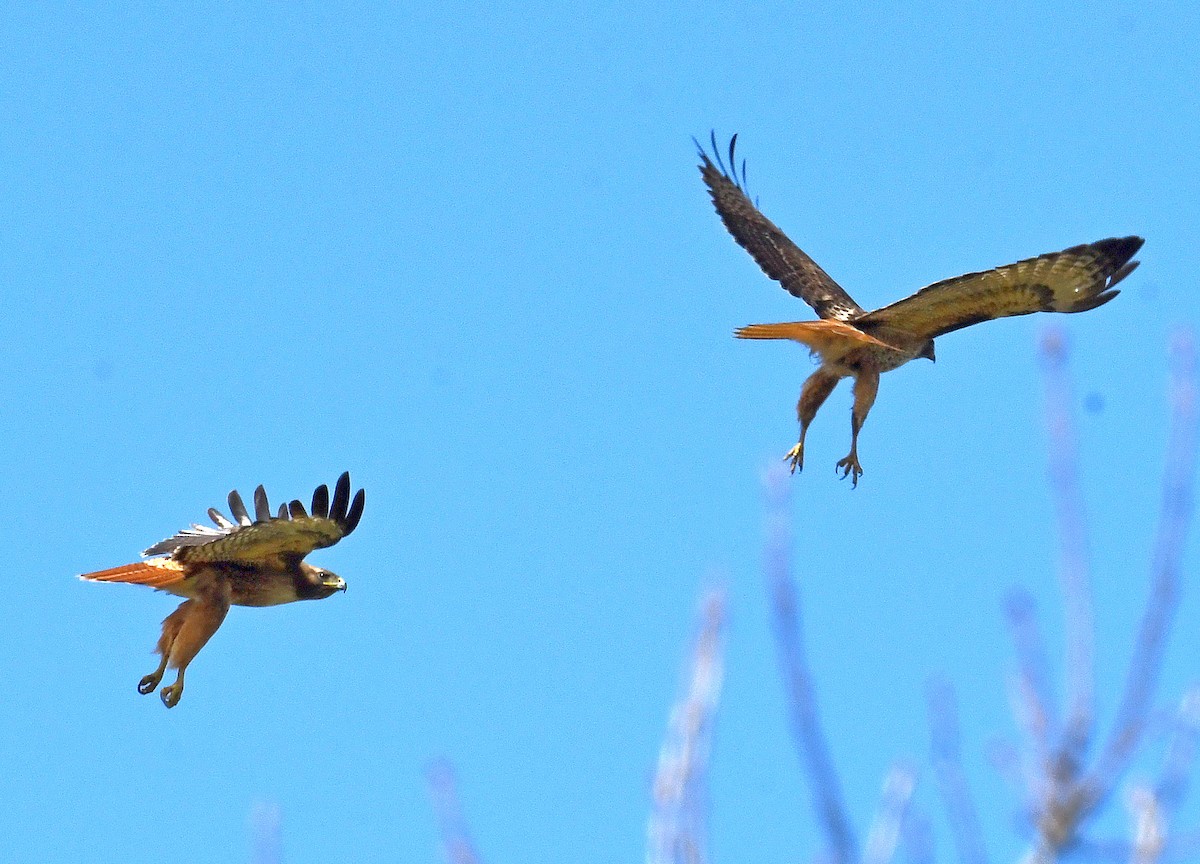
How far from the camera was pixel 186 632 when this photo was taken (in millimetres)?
9484

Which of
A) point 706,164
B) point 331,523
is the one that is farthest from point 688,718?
point 706,164

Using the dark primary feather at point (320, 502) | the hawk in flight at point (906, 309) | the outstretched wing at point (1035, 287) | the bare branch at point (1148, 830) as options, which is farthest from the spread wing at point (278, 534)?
the bare branch at point (1148, 830)

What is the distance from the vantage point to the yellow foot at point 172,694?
9.55m

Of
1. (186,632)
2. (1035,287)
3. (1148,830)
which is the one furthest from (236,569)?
(1148,830)

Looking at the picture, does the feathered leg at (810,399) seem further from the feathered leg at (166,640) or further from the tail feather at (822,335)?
the feathered leg at (166,640)

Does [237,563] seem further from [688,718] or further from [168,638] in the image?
[688,718]

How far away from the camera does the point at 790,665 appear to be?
7.01 feet

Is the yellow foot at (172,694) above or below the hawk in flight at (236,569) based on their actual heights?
below

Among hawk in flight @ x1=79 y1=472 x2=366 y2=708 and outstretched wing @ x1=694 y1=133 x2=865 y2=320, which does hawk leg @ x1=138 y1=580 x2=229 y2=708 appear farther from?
outstretched wing @ x1=694 y1=133 x2=865 y2=320

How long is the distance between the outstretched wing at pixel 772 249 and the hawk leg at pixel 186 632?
4.53 m

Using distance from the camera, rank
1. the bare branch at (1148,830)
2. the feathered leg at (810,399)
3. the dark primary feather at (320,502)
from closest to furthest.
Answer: the bare branch at (1148,830)
the dark primary feather at (320,502)
the feathered leg at (810,399)

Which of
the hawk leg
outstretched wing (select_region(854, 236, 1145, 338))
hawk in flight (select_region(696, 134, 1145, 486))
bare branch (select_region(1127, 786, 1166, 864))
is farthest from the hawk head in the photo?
bare branch (select_region(1127, 786, 1166, 864))

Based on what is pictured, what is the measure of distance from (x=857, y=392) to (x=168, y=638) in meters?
4.67

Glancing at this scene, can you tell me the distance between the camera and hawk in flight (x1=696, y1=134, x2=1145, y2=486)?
9727 millimetres
